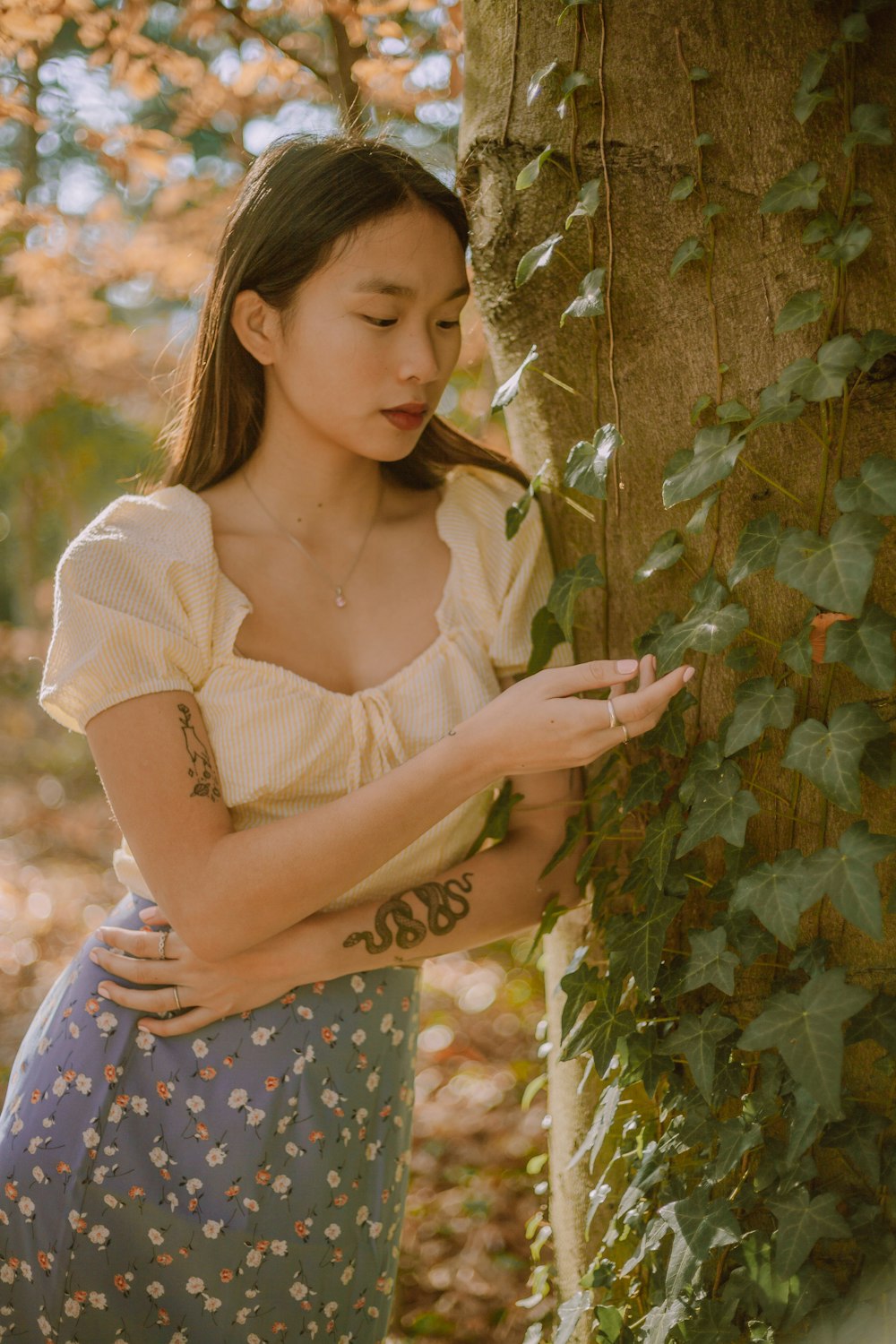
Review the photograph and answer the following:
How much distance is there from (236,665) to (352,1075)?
25.3 inches

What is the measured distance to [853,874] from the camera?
112 centimetres

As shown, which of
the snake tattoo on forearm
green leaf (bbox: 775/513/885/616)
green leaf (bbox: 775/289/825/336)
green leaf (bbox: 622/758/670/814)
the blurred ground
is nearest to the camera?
green leaf (bbox: 775/513/885/616)

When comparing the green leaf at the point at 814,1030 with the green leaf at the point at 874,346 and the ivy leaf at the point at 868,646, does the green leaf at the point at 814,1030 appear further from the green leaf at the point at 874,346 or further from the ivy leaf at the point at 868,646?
the green leaf at the point at 874,346

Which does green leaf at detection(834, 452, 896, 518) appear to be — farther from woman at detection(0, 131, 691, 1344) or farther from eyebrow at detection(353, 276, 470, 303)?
eyebrow at detection(353, 276, 470, 303)

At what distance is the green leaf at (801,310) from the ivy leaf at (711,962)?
697mm

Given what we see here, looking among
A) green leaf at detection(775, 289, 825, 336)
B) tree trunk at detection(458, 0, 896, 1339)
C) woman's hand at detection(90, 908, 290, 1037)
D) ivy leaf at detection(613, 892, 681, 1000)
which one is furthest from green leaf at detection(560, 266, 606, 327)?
woman's hand at detection(90, 908, 290, 1037)

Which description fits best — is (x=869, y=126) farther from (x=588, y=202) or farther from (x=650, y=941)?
(x=650, y=941)

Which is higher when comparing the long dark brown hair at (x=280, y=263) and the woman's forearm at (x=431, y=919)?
the long dark brown hair at (x=280, y=263)

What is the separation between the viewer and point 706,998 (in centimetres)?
146

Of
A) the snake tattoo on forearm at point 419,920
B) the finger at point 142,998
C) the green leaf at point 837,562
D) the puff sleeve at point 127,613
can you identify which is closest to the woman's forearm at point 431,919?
the snake tattoo on forearm at point 419,920

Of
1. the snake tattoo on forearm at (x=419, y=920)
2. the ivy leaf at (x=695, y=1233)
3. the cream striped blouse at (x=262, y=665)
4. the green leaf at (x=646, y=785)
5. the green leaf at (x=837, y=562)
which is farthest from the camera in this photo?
the snake tattoo on forearm at (x=419, y=920)

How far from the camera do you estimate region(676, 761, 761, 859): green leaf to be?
1252 mm

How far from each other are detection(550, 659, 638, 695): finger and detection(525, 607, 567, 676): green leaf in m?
0.19

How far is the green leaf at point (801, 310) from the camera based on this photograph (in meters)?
1.19
